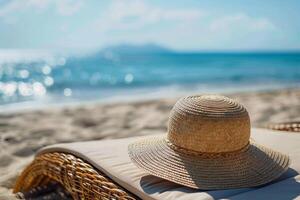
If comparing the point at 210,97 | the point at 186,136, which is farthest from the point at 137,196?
the point at 210,97

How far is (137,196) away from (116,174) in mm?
171

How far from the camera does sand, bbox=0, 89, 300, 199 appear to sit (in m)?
3.61

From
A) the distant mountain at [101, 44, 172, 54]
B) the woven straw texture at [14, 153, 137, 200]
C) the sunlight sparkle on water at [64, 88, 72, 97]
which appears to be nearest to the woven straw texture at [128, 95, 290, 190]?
the woven straw texture at [14, 153, 137, 200]

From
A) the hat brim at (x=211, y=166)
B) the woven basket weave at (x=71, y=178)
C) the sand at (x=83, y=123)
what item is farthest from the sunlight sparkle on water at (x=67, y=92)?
→ the hat brim at (x=211, y=166)

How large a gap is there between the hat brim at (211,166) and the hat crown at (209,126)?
0.04 meters

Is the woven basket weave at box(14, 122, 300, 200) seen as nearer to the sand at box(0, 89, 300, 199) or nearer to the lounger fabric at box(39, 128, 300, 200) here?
the lounger fabric at box(39, 128, 300, 200)

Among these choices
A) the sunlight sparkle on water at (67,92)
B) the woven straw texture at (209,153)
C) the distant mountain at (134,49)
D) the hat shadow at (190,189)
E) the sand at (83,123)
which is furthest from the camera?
the distant mountain at (134,49)

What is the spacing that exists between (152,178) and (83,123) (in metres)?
3.68

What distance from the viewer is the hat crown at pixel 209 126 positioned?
1841 millimetres

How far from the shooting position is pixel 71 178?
2.08 meters

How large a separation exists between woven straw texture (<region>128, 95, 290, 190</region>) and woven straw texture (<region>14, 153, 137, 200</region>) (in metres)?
0.17

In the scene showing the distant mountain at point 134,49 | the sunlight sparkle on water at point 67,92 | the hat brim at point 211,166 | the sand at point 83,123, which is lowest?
the distant mountain at point 134,49

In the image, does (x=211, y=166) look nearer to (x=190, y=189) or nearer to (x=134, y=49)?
(x=190, y=189)

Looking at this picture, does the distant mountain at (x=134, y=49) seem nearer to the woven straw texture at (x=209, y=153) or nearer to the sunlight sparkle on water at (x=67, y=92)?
the sunlight sparkle on water at (x=67, y=92)
